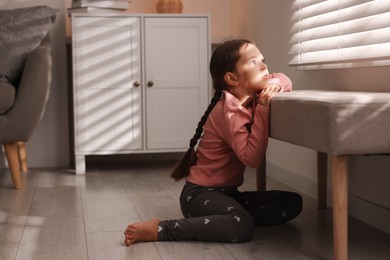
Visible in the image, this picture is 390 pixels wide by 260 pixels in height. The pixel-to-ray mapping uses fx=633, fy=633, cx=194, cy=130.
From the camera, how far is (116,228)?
2.04 metres

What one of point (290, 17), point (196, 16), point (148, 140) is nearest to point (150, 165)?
point (148, 140)

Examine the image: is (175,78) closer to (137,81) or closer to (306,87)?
(137,81)

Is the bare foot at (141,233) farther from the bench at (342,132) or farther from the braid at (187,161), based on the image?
the bench at (342,132)

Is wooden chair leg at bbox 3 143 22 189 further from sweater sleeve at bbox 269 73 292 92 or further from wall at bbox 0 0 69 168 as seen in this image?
sweater sleeve at bbox 269 73 292 92

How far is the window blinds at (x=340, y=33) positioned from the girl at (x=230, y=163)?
288 mm

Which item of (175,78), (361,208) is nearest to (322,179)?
(361,208)

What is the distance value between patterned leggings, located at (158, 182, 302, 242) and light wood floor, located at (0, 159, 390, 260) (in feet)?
0.09

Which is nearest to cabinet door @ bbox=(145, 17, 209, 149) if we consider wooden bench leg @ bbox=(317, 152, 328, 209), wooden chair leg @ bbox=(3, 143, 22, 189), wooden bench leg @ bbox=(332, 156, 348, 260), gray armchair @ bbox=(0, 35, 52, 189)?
gray armchair @ bbox=(0, 35, 52, 189)

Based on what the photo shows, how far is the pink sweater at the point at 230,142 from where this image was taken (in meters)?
1.83

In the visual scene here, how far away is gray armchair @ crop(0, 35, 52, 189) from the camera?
275cm

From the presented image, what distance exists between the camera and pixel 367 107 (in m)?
1.49

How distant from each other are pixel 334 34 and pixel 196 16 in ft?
3.77

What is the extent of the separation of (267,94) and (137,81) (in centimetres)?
152

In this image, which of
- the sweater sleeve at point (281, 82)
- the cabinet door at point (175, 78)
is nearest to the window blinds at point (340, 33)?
the sweater sleeve at point (281, 82)
